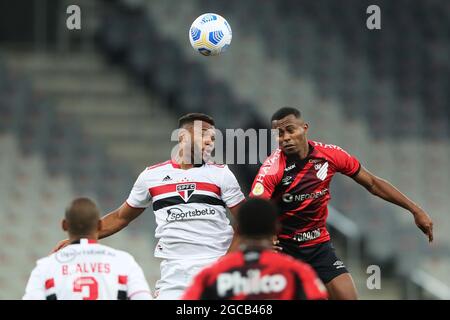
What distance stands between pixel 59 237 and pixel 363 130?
4.86m

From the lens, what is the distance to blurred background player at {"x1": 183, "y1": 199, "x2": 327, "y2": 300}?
6.12 meters

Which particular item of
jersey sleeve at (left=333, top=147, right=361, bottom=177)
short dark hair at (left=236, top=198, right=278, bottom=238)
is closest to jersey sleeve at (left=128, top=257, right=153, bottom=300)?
short dark hair at (left=236, top=198, right=278, bottom=238)

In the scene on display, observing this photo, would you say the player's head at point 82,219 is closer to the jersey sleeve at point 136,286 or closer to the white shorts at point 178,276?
the jersey sleeve at point 136,286

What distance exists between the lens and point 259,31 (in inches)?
682

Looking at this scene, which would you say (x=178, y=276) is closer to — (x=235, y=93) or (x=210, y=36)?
(x=210, y=36)

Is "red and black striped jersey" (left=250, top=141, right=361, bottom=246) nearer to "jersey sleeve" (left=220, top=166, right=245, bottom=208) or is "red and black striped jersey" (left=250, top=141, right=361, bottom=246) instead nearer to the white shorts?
"jersey sleeve" (left=220, top=166, right=245, bottom=208)

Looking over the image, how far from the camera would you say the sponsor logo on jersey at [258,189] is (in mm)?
8555

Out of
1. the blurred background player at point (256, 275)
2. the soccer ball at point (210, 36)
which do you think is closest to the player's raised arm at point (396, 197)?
the soccer ball at point (210, 36)

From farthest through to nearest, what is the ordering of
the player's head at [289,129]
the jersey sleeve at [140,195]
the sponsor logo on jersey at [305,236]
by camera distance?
the sponsor logo on jersey at [305,236] < the player's head at [289,129] < the jersey sleeve at [140,195]

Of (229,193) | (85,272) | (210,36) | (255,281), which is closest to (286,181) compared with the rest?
(229,193)

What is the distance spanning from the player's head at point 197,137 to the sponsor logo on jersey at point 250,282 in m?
2.53

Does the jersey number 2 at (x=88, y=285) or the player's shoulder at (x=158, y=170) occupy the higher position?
the player's shoulder at (x=158, y=170)

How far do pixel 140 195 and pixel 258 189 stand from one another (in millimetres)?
946

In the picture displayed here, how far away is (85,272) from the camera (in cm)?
661
